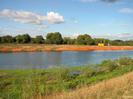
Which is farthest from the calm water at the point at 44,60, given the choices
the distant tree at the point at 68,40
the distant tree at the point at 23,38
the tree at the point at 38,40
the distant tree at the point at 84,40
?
the distant tree at the point at 68,40

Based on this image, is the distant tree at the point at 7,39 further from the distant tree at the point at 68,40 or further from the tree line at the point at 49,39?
the distant tree at the point at 68,40

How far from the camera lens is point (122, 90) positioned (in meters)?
8.98

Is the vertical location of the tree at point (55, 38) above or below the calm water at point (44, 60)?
above

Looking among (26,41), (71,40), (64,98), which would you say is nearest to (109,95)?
(64,98)

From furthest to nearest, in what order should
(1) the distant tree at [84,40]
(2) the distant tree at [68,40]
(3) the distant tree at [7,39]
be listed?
(2) the distant tree at [68,40], (1) the distant tree at [84,40], (3) the distant tree at [7,39]

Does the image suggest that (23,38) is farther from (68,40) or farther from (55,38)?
(68,40)

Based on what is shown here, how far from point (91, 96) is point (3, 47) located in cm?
8055

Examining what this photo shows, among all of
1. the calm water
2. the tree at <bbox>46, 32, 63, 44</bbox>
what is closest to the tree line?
the tree at <bbox>46, 32, 63, 44</bbox>

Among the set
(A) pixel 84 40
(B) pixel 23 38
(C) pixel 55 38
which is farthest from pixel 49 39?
(A) pixel 84 40

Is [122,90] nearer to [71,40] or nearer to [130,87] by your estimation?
[130,87]

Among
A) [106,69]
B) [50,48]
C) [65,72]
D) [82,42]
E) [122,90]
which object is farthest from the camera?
[82,42]

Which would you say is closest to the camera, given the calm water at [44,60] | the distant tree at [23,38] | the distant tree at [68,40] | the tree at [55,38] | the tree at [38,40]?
the calm water at [44,60]

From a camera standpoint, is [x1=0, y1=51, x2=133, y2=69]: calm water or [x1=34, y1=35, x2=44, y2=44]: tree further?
[x1=34, y1=35, x2=44, y2=44]: tree

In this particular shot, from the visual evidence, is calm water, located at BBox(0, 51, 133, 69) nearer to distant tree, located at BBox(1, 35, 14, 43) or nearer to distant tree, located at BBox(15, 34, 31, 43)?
distant tree, located at BBox(1, 35, 14, 43)
